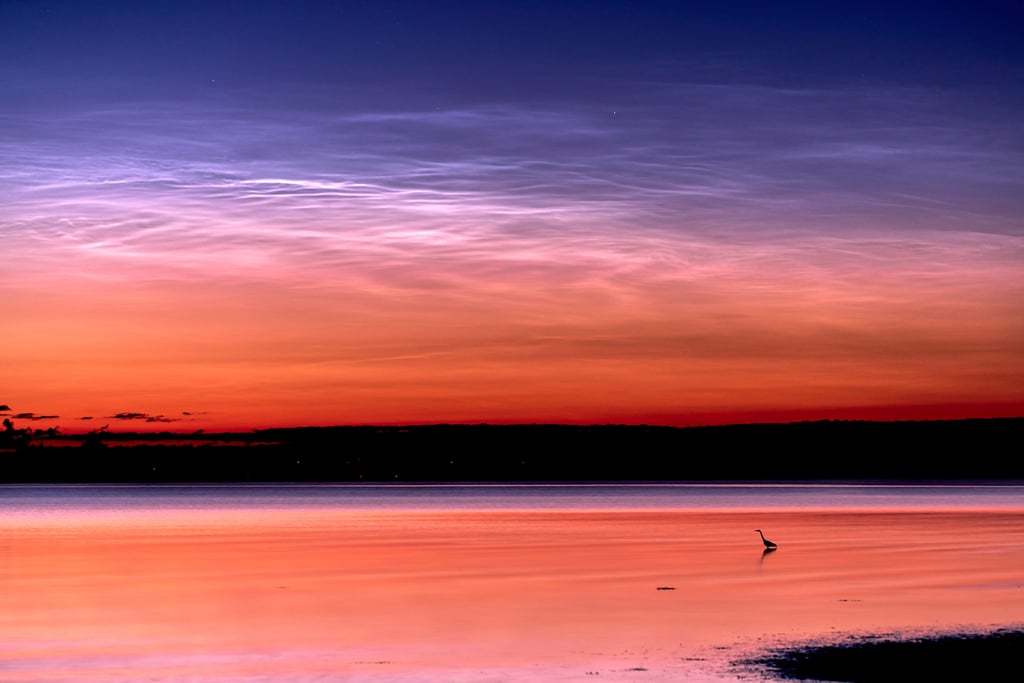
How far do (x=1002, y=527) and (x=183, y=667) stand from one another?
206 feet

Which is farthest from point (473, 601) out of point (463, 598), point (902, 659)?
point (902, 659)

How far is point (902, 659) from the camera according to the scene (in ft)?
82.4

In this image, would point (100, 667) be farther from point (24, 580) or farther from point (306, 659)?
point (24, 580)

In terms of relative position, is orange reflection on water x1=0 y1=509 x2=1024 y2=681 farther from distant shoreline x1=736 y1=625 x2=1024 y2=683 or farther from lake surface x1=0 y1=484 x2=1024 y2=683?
distant shoreline x1=736 y1=625 x2=1024 y2=683

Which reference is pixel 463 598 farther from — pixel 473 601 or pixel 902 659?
pixel 902 659

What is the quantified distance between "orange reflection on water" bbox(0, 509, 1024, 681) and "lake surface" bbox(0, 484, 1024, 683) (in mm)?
113

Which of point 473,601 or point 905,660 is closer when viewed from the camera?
point 905,660

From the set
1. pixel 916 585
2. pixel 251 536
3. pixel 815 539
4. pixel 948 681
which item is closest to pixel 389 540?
pixel 251 536

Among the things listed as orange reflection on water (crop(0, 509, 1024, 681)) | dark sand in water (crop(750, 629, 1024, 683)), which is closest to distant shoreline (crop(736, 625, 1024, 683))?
dark sand in water (crop(750, 629, 1024, 683))

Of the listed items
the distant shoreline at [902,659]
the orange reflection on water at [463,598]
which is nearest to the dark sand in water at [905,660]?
the distant shoreline at [902,659]

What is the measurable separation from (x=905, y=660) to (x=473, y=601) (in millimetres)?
15661

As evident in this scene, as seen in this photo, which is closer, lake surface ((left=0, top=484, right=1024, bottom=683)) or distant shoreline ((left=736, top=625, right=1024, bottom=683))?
distant shoreline ((left=736, top=625, right=1024, bottom=683))

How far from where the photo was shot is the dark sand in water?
23309 mm

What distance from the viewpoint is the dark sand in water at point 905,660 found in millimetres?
23309
